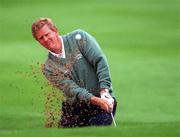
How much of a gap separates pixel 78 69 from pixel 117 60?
8.03m

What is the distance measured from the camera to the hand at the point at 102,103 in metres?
9.48

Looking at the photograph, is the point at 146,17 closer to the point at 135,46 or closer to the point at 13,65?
the point at 135,46

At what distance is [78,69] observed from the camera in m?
9.57

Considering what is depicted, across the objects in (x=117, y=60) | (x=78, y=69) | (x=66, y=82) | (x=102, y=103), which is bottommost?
(x=117, y=60)

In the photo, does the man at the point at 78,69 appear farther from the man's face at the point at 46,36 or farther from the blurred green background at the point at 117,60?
the blurred green background at the point at 117,60

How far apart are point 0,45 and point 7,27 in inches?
60.7

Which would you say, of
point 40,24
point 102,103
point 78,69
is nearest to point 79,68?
point 78,69

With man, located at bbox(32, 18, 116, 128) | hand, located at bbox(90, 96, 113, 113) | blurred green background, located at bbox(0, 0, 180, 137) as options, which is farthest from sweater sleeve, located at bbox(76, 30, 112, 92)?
blurred green background, located at bbox(0, 0, 180, 137)

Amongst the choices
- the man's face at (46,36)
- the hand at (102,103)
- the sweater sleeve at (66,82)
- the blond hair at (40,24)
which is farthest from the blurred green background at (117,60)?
the blond hair at (40,24)

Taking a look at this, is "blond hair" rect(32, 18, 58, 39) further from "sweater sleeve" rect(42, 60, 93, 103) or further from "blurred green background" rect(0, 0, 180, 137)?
"blurred green background" rect(0, 0, 180, 137)

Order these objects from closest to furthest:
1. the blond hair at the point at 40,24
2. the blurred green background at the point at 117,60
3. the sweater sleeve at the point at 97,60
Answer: the blond hair at the point at 40,24, the sweater sleeve at the point at 97,60, the blurred green background at the point at 117,60

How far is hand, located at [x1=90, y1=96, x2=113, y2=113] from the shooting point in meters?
9.48

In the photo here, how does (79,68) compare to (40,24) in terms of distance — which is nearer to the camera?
(40,24)

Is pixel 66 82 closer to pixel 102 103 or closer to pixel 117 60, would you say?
pixel 102 103
